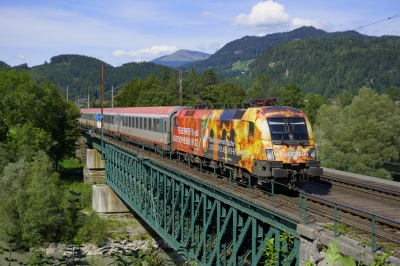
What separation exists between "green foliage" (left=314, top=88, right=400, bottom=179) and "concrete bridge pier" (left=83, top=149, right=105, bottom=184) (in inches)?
1118

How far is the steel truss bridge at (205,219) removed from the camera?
36.6 feet

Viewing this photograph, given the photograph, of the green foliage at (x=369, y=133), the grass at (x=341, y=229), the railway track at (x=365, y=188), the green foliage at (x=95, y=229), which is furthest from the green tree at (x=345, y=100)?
the grass at (x=341, y=229)

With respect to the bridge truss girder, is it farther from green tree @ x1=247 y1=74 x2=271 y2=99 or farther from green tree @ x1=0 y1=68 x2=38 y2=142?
green tree @ x1=247 y1=74 x2=271 y2=99

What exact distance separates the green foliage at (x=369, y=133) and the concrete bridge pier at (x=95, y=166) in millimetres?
28399

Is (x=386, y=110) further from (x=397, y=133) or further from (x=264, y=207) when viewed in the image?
(x=264, y=207)

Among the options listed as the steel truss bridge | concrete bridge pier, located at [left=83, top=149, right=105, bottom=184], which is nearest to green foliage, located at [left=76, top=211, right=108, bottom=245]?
the steel truss bridge

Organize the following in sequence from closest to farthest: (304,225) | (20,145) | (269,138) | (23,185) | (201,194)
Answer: (304,225) < (269,138) < (201,194) < (23,185) < (20,145)

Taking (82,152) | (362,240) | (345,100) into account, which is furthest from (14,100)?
(345,100)

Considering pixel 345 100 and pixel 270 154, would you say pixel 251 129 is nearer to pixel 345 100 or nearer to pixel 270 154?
pixel 270 154

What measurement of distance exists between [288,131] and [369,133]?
2698cm

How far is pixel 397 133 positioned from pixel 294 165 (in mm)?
28287

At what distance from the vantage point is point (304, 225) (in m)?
9.40

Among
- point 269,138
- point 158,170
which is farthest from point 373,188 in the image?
point 158,170

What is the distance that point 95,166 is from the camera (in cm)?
5044
